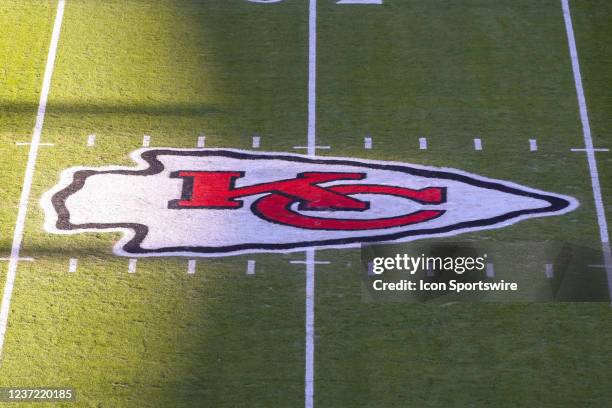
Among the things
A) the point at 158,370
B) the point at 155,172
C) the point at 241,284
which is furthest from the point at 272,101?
the point at 158,370

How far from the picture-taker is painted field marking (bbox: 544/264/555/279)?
15.7 metres

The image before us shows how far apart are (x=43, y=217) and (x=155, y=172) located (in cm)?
171

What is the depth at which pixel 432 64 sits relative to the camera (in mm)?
18578

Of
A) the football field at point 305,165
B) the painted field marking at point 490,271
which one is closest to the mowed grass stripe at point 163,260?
the football field at point 305,165

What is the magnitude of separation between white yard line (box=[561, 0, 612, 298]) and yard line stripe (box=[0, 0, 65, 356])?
313 inches

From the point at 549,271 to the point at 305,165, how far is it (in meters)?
3.82


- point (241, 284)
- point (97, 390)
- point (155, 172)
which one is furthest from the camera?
point (155, 172)

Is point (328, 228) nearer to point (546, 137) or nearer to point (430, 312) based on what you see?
point (430, 312)

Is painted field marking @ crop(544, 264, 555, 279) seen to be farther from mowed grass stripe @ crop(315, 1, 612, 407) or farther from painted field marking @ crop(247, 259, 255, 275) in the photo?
painted field marking @ crop(247, 259, 255, 275)

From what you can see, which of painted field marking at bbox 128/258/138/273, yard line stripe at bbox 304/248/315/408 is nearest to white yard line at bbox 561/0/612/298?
yard line stripe at bbox 304/248/315/408

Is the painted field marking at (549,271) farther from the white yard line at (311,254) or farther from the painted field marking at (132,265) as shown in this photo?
the painted field marking at (132,265)

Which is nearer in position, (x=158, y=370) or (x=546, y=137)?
(x=158, y=370)

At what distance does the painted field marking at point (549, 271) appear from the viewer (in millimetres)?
15673

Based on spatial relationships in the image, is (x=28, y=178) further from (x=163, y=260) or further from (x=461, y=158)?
(x=461, y=158)
